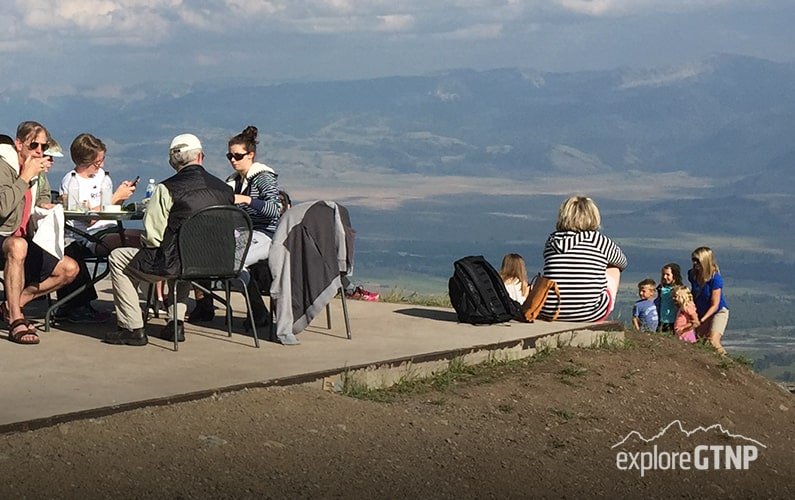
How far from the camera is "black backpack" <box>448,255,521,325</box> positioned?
10.3 m

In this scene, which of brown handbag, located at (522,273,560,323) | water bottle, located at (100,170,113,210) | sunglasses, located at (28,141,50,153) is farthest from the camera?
water bottle, located at (100,170,113,210)

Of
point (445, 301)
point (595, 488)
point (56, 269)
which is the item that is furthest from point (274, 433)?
point (445, 301)

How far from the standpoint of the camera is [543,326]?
10406 millimetres

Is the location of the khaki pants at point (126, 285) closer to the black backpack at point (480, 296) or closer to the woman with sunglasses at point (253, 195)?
the woman with sunglasses at point (253, 195)

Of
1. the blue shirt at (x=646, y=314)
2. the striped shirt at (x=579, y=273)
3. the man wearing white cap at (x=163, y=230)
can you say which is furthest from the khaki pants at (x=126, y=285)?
the blue shirt at (x=646, y=314)

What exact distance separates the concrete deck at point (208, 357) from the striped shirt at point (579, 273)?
152mm

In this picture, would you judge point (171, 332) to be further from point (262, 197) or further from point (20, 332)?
point (262, 197)

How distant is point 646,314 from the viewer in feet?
41.9

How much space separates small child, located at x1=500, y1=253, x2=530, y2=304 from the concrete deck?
664 mm

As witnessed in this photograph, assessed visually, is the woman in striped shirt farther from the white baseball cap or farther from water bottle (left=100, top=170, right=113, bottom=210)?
water bottle (left=100, top=170, right=113, bottom=210)

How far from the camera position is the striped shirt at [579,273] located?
10570 mm

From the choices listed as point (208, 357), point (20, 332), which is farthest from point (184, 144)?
point (20, 332)

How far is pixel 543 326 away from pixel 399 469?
361 centimetres

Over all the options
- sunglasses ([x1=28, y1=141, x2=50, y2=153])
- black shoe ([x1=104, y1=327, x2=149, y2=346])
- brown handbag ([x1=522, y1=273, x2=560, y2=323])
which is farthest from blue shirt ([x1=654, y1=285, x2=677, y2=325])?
sunglasses ([x1=28, y1=141, x2=50, y2=153])
